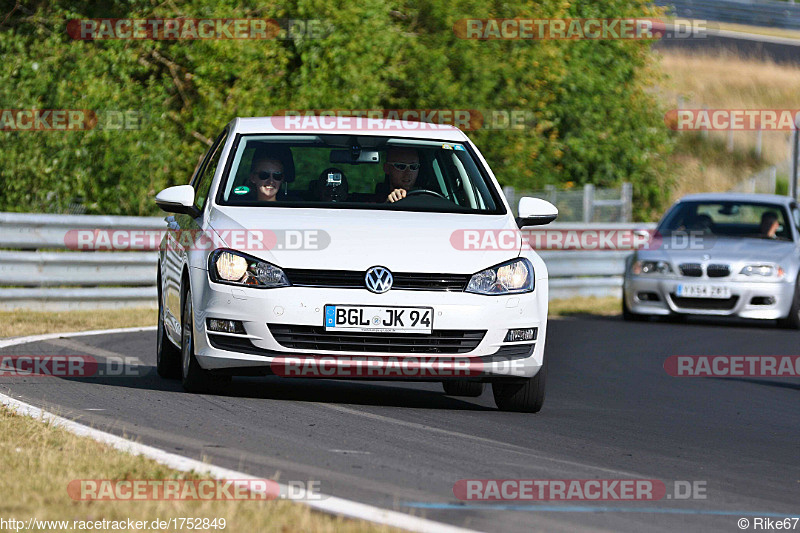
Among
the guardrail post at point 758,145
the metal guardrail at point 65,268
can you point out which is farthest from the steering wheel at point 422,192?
the guardrail post at point 758,145

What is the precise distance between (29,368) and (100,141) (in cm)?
1117

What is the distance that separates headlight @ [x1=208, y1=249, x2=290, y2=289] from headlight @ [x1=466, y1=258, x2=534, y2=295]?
1.03 metres

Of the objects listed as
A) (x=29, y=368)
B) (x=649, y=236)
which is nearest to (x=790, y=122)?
(x=649, y=236)

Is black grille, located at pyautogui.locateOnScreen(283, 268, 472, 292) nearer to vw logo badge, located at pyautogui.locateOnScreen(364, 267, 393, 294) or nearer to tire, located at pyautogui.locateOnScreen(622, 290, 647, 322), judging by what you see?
vw logo badge, located at pyautogui.locateOnScreen(364, 267, 393, 294)

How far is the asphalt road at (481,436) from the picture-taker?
18.2 feet

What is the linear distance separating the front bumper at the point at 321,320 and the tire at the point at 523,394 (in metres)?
0.31

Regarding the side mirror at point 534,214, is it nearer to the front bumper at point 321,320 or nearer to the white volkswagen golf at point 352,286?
the white volkswagen golf at point 352,286

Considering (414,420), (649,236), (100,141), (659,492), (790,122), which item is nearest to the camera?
(659,492)

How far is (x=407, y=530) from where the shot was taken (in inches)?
189

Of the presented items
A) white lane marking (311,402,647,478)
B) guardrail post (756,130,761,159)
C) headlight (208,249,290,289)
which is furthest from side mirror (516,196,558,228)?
Answer: guardrail post (756,130,761,159)

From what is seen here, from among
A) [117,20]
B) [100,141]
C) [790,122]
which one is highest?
[117,20]

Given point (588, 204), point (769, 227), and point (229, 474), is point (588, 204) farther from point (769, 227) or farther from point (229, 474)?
point (229, 474)

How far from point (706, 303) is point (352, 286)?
10279 mm

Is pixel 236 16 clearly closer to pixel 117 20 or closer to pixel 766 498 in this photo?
pixel 117 20
